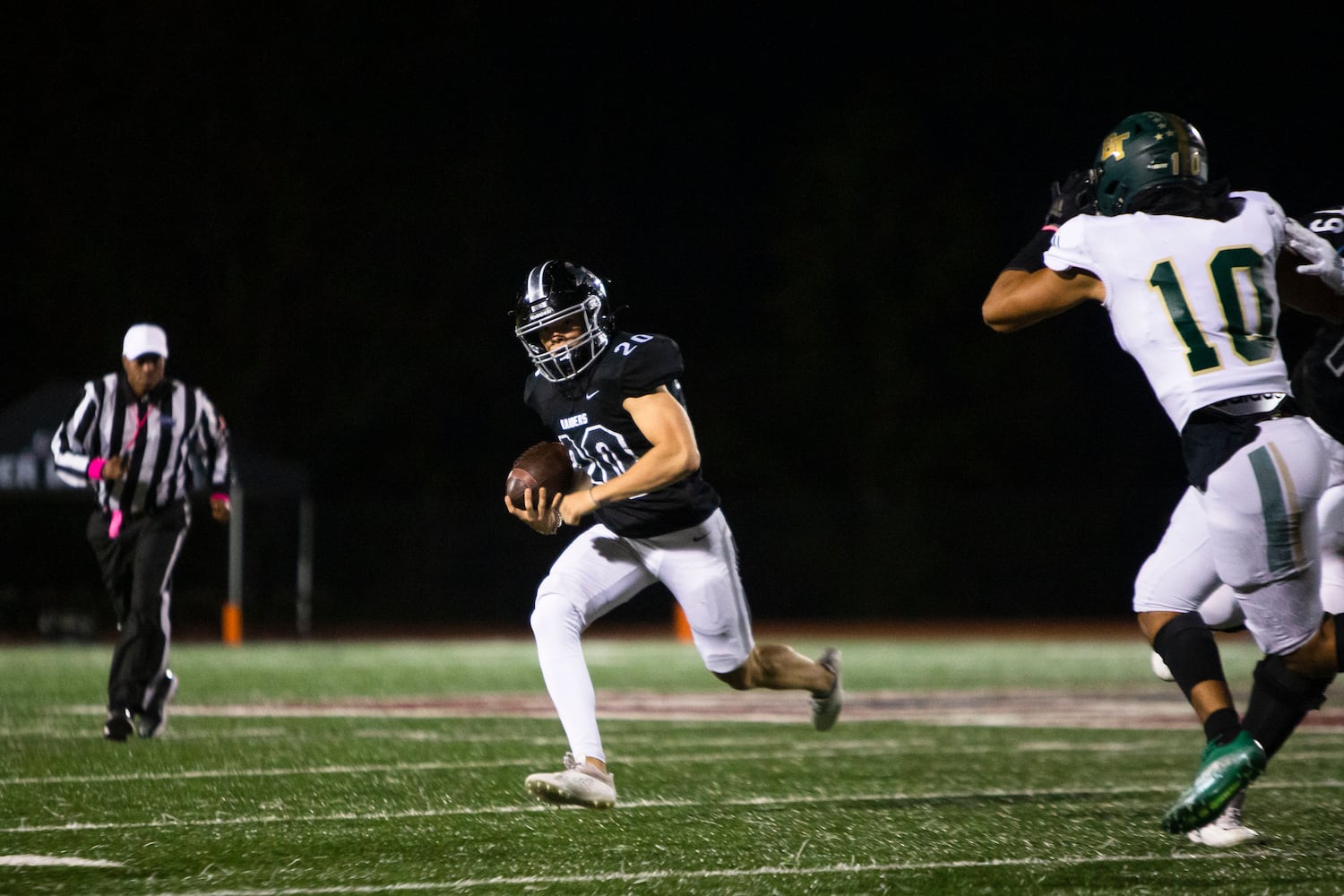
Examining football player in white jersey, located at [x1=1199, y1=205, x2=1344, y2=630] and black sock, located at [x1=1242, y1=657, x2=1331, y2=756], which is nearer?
black sock, located at [x1=1242, y1=657, x2=1331, y2=756]

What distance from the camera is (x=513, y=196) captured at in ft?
97.8

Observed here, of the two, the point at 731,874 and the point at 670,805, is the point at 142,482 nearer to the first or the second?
the point at 670,805

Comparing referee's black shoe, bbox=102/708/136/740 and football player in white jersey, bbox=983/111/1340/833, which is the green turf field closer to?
referee's black shoe, bbox=102/708/136/740

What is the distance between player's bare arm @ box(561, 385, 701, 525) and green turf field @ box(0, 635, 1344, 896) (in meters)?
0.81

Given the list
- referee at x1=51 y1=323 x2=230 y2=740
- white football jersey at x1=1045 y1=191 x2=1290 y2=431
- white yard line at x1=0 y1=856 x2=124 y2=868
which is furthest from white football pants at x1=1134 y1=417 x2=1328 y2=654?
referee at x1=51 y1=323 x2=230 y2=740

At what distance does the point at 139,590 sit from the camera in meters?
7.23

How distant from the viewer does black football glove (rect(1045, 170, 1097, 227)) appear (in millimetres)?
4211

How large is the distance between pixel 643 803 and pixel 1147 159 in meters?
2.23

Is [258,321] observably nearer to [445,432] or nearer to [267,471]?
[445,432]

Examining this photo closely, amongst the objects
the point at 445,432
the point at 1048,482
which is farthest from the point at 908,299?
the point at 445,432

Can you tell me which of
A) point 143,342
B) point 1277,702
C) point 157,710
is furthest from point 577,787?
point 143,342

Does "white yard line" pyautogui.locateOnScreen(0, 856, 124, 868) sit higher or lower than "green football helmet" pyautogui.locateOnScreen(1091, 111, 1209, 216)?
lower

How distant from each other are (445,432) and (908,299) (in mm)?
7523

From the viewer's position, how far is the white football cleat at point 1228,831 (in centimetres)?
425
